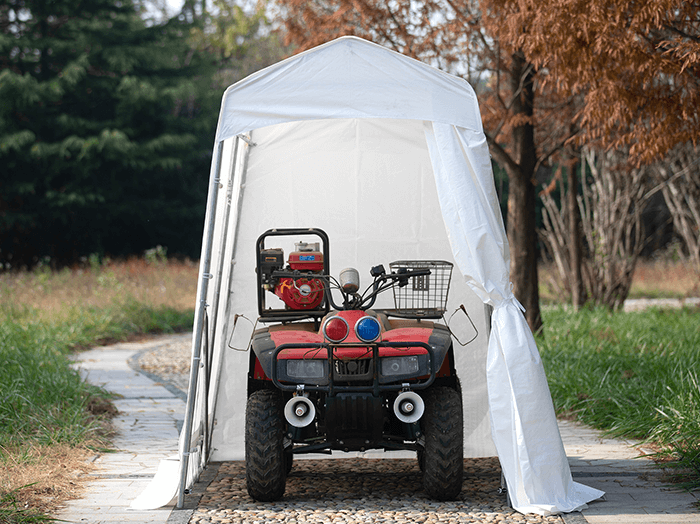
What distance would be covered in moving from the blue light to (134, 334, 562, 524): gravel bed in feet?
2.88

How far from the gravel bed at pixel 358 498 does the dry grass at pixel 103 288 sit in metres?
7.09

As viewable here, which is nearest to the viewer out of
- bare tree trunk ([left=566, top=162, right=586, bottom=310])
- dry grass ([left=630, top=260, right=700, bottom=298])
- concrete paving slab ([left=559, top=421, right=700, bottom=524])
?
Answer: concrete paving slab ([left=559, top=421, right=700, bottom=524])

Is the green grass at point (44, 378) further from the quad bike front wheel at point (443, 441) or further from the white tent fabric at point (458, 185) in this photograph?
the quad bike front wheel at point (443, 441)

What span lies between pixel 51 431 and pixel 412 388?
2713mm

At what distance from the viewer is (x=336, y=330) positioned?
3.81 meters

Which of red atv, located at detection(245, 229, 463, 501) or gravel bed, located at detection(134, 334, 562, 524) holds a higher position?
red atv, located at detection(245, 229, 463, 501)

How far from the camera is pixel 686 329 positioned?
8484 millimetres

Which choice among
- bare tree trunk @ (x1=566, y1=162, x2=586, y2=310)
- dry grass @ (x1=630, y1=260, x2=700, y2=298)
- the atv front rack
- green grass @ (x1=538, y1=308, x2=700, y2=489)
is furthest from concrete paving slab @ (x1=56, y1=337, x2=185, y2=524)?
dry grass @ (x1=630, y1=260, x2=700, y2=298)

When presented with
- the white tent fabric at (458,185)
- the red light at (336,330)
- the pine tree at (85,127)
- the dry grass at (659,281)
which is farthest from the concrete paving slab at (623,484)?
the pine tree at (85,127)

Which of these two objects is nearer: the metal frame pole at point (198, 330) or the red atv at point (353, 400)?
the red atv at point (353, 400)

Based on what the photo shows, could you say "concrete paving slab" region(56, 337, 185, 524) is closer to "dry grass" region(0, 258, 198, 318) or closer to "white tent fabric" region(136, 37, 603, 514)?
"white tent fabric" region(136, 37, 603, 514)

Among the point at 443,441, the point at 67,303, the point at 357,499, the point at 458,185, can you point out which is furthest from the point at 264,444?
the point at 67,303

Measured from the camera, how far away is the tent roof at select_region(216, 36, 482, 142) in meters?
3.89

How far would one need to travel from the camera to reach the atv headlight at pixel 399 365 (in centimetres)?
380
